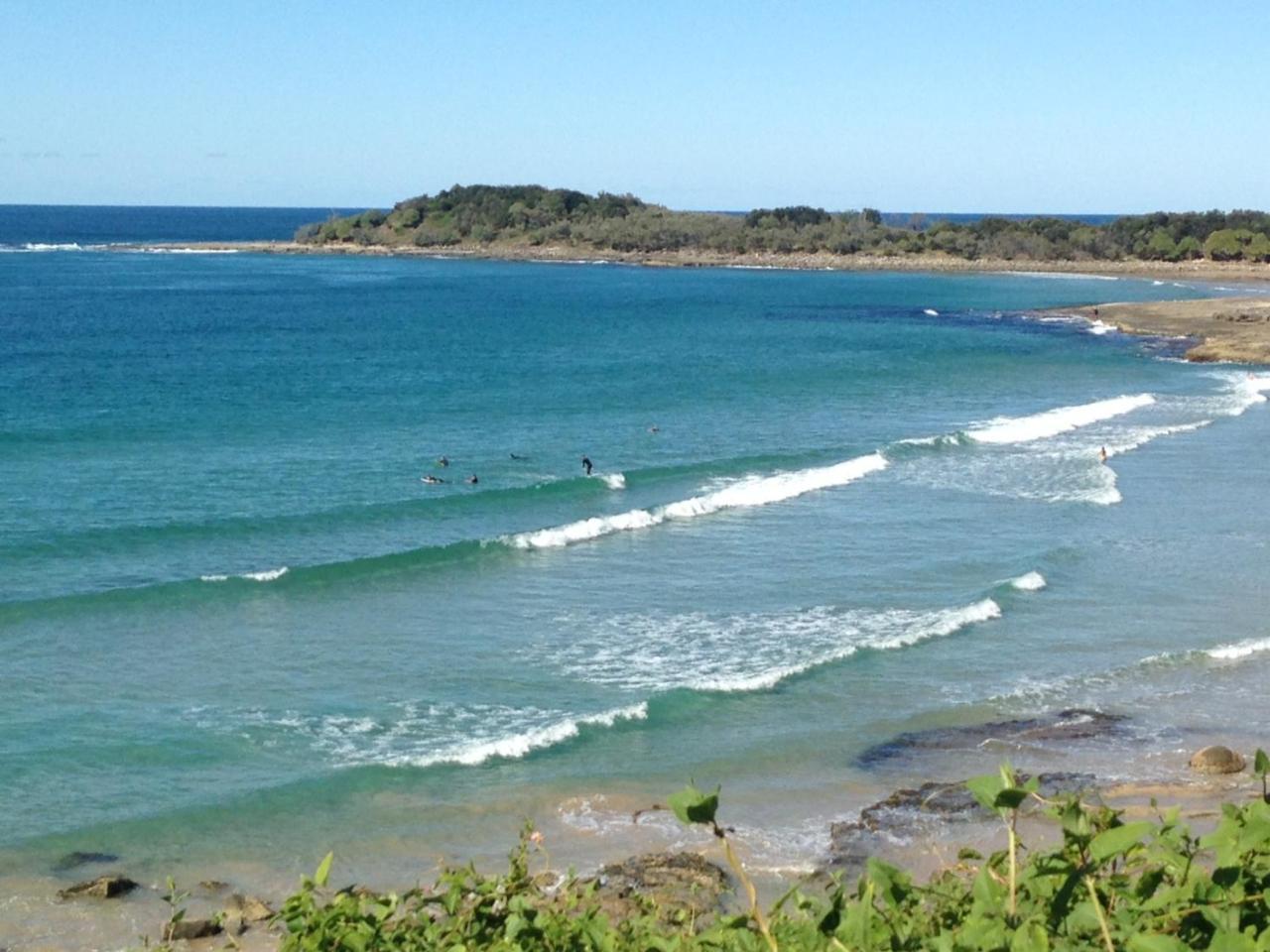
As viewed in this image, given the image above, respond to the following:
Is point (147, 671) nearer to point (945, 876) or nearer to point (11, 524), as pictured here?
point (11, 524)

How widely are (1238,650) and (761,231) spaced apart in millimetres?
125926

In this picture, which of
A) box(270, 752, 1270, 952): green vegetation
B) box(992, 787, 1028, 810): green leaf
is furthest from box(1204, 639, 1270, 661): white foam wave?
box(992, 787, 1028, 810): green leaf

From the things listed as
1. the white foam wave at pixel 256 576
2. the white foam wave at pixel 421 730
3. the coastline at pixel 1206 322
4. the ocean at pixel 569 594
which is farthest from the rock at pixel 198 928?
the coastline at pixel 1206 322

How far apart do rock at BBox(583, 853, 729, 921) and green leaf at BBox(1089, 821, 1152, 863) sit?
30.3 ft

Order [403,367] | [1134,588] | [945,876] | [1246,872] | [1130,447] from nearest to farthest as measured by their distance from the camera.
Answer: [1246,872]
[945,876]
[1134,588]
[1130,447]
[403,367]

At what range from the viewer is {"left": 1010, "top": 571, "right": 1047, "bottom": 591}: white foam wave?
25.3m

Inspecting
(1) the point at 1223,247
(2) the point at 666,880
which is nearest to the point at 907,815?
(2) the point at 666,880

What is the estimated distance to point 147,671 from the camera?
21.3m

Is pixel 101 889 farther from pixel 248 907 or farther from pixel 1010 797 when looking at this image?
pixel 1010 797

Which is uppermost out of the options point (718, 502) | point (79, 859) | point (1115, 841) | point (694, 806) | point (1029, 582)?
point (694, 806)

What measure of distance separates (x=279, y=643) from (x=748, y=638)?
23.5 feet

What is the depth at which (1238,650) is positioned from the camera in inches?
859

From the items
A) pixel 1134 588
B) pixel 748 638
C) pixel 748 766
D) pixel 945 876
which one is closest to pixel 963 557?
pixel 1134 588

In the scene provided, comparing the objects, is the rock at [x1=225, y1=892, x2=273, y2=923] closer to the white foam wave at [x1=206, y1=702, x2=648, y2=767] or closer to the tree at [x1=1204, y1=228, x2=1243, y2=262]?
the white foam wave at [x1=206, y1=702, x2=648, y2=767]
